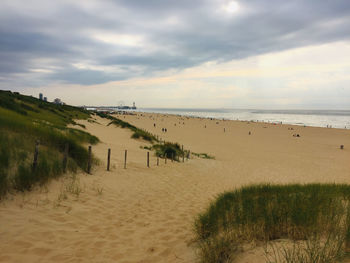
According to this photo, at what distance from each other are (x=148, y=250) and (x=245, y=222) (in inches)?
86.7

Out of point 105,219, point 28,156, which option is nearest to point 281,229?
point 105,219

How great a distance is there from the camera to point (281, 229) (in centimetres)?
418

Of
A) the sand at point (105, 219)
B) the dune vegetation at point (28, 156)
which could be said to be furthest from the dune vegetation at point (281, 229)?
the dune vegetation at point (28, 156)

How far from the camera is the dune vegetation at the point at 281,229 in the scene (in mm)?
3281

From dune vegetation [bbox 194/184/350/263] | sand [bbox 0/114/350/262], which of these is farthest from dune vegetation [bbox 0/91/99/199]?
dune vegetation [bbox 194/184/350/263]

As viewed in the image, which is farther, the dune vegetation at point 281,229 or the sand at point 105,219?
the sand at point 105,219

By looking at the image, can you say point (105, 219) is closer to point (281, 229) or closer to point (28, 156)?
point (28, 156)

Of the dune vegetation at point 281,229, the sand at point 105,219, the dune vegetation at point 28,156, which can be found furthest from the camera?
the dune vegetation at point 28,156

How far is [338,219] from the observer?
4.00m

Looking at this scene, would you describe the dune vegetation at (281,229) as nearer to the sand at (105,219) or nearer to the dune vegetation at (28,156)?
the sand at (105,219)

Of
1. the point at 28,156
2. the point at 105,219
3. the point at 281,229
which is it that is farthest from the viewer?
the point at 28,156

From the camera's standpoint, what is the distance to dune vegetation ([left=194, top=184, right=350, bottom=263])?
3281mm

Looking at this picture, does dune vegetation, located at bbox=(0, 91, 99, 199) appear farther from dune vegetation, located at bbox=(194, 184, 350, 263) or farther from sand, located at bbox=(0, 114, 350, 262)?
dune vegetation, located at bbox=(194, 184, 350, 263)

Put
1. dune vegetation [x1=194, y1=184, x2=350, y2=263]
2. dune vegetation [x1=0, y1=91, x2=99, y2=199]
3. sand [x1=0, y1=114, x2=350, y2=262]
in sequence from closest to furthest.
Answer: dune vegetation [x1=194, y1=184, x2=350, y2=263]
sand [x1=0, y1=114, x2=350, y2=262]
dune vegetation [x1=0, y1=91, x2=99, y2=199]
